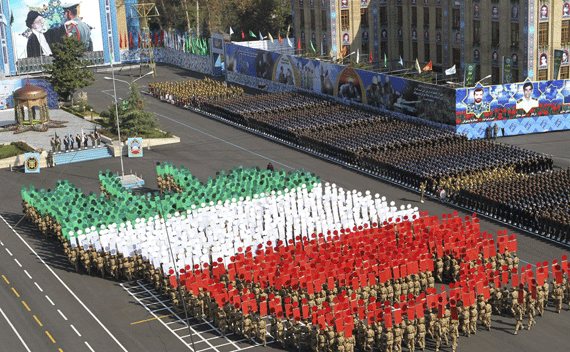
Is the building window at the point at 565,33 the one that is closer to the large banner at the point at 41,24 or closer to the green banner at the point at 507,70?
the green banner at the point at 507,70

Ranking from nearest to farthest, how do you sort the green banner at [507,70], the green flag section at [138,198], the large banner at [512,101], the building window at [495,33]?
the green flag section at [138,198] → the large banner at [512,101] → the green banner at [507,70] → the building window at [495,33]

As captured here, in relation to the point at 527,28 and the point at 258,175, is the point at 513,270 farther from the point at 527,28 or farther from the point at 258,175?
the point at 527,28

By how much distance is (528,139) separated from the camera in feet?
183

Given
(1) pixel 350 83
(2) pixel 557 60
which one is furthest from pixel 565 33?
(1) pixel 350 83

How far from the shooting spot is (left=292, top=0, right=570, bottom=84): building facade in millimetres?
64125

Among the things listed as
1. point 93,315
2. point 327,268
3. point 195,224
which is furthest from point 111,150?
point 327,268

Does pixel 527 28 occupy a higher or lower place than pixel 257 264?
higher

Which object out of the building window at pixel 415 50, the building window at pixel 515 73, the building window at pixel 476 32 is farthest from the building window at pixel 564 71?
the building window at pixel 415 50

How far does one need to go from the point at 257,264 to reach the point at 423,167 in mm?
18519

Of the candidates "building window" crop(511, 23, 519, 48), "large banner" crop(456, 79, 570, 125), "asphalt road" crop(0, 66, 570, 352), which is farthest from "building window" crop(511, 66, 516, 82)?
"asphalt road" crop(0, 66, 570, 352)

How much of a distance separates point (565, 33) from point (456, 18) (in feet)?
36.4

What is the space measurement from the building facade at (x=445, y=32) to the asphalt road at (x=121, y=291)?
11.1m

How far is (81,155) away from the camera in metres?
57.3

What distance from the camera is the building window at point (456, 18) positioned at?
72312 millimetres
